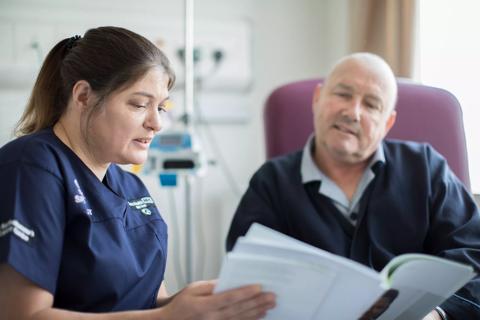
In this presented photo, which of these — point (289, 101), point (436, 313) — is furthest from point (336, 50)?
point (436, 313)

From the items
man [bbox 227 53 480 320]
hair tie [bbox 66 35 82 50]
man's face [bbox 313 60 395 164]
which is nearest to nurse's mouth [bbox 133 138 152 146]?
hair tie [bbox 66 35 82 50]

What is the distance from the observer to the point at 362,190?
1383mm

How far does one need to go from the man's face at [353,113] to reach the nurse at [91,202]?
562 mm

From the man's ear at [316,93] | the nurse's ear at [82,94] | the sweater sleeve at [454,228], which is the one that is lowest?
the sweater sleeve at [454,228]

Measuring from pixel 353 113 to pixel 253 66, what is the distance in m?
1.26

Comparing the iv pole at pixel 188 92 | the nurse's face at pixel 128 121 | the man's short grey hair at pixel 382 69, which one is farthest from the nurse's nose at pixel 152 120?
the iv pole at pixel 188 92

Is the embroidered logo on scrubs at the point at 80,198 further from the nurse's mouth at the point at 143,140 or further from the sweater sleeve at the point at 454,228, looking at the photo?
the sweater sleeve at the point at 454,228

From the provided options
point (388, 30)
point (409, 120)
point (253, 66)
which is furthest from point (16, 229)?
point (253, 66)

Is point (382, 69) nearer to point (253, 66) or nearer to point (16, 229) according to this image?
point (16, 229)

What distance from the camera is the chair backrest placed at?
157cm

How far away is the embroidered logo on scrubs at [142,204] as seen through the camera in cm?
107

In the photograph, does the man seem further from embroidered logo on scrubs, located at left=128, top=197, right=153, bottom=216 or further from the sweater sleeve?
embroidered logo on scrubs, located at left=128, top=197, right=153, bottom=216

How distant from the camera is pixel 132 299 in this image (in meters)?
0.94

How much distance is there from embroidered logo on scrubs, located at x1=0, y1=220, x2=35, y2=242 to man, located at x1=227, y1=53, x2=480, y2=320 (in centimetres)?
69
